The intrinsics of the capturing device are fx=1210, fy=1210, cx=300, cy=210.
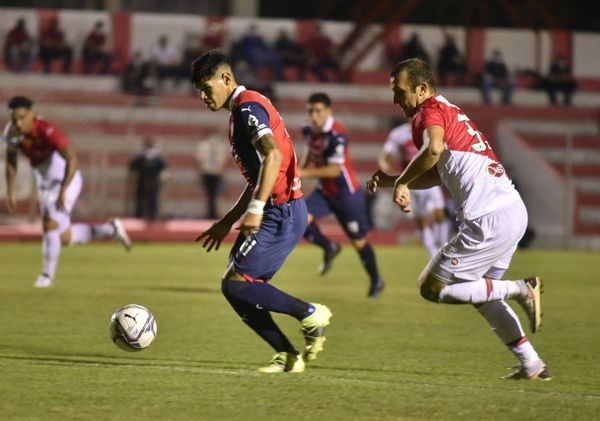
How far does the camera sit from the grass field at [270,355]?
647cm

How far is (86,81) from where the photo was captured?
30.0 m

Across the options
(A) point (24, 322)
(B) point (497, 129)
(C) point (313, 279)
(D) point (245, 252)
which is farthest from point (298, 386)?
(B) point (497, 129)

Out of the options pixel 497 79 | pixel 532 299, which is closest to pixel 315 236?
pixel 532 299

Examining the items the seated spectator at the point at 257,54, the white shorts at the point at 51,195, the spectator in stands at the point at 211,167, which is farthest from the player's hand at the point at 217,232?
the seated spectator at the point at 257,54

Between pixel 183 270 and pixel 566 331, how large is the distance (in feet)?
25.7

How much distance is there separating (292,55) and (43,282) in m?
18.7

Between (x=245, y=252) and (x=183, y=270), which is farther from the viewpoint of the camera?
(x=183, y=270)

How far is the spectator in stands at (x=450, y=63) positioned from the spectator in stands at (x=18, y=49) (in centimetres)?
1080

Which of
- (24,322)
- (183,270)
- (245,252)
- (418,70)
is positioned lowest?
(183,270)

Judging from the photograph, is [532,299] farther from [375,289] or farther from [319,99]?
[319,99]

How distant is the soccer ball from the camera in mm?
8195

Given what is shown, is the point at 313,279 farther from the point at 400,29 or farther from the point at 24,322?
the point at 400,29

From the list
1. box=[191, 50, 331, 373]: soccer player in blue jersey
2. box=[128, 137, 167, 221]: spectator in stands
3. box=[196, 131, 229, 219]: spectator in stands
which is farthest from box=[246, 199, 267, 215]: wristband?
box=[196, 131, 229, 219]: spectator in stands

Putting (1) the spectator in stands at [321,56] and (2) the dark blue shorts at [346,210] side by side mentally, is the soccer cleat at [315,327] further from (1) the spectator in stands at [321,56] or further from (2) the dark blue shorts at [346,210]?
(1) the spectator in stands at [321,56]
